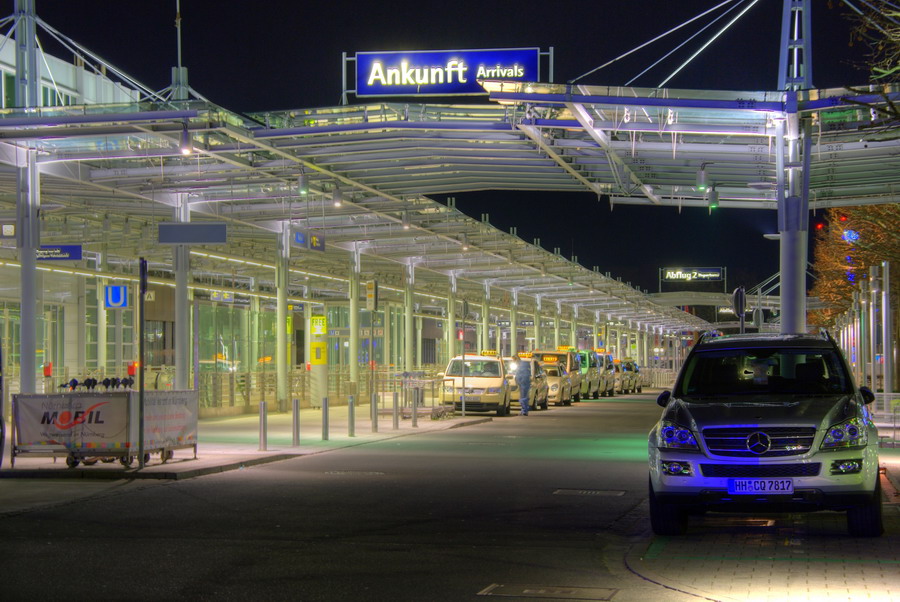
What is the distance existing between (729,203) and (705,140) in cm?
532

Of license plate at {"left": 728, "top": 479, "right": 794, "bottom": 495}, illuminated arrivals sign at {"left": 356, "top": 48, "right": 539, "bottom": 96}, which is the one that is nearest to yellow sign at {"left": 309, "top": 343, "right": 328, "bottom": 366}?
illuminated arrivals sign at {"left": 356, "top": 48, "right": 539, "bottom": 96}

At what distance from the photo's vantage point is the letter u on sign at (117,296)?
33562mm

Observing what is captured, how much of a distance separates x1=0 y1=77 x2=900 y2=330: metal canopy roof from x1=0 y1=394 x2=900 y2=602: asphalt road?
629 centimetres

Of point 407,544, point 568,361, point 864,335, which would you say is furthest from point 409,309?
point 407,544

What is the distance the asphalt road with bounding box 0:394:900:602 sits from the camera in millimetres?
8109

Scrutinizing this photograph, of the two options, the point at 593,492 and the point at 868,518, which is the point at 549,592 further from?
the point at 593,492

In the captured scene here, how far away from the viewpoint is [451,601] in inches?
301

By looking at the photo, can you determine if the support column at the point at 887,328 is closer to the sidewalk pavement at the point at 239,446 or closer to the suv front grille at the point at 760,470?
the sidewalk pavement at the point at 239,446

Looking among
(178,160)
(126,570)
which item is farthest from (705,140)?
(126,570)

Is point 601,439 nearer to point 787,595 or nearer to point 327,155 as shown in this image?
point 327,155

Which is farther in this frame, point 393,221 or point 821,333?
point 393,221

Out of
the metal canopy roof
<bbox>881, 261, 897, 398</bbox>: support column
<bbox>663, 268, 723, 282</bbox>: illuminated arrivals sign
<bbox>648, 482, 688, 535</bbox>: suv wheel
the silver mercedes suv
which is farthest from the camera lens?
<bbox>663, 268, 723, 282</bbox>: illuminated arrivals sign

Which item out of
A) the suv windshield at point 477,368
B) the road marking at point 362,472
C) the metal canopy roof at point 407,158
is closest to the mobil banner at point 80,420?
the road marking at point 362,472

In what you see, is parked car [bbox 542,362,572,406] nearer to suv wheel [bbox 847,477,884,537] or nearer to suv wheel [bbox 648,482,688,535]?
suv wheel [bbox 648,482,688,535]
